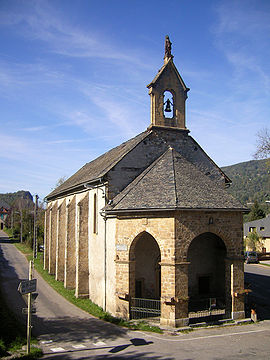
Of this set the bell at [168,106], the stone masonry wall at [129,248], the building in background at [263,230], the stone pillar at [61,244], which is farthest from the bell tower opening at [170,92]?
the building in background at [263,230]

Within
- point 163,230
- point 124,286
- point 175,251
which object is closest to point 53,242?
point 124,286

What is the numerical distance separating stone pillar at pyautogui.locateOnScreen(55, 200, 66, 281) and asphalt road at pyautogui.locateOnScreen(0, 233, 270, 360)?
884cm

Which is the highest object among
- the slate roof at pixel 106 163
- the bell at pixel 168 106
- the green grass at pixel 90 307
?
the bell at pixel 168 106

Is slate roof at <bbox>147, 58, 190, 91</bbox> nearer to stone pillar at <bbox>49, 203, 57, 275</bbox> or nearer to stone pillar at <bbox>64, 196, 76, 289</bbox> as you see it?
stone pillar at <bbox>64, 196, 76, 289</bbox>

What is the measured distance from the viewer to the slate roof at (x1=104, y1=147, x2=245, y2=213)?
1716 centimetres

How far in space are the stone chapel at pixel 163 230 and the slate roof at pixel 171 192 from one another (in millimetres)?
61

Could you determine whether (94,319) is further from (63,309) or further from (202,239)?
(202,239)

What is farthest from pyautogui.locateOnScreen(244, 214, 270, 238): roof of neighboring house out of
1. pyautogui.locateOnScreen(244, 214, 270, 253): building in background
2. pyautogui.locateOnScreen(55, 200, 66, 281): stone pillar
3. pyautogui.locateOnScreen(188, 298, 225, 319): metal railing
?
pyautogui.locateOnScreen(188, 298, 225, 319): metal railing

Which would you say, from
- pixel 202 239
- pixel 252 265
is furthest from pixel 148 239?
pixel 252 265

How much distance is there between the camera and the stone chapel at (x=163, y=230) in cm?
1684

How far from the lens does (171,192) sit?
1745 centimetres

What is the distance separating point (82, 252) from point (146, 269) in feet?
18.7

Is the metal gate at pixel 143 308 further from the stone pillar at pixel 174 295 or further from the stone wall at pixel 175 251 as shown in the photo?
the stone pillar at pixel 174 295

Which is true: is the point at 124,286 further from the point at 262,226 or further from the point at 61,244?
the point at 262,226
